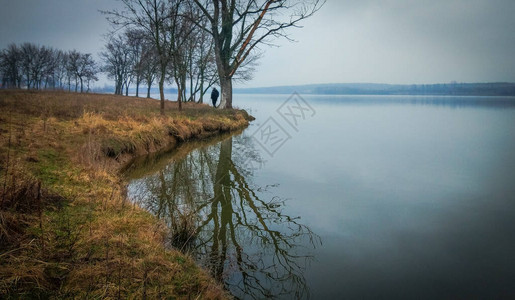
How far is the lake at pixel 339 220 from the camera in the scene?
12.9 ft

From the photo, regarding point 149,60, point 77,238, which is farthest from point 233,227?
point 149,60

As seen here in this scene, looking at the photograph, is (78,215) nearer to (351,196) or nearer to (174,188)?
(174,188)

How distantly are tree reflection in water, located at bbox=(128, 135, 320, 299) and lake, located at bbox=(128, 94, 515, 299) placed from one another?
0.8 inches

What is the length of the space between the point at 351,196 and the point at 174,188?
4.22 meters

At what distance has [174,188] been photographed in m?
7.31

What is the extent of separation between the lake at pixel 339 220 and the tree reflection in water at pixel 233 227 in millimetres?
20

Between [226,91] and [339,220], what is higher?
[226,91]

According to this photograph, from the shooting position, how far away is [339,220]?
5.97 m

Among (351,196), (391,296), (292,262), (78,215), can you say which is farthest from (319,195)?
(78,215)

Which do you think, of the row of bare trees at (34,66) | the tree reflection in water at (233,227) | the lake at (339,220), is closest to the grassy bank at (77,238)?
the tree reflection in water at (233,227)

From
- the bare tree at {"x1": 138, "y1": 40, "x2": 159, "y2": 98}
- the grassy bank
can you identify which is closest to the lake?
the grassy bank

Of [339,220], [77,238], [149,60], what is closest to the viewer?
[77,238]

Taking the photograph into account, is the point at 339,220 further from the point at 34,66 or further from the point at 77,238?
the point at 34,66

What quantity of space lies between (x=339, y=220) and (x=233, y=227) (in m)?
2.08
